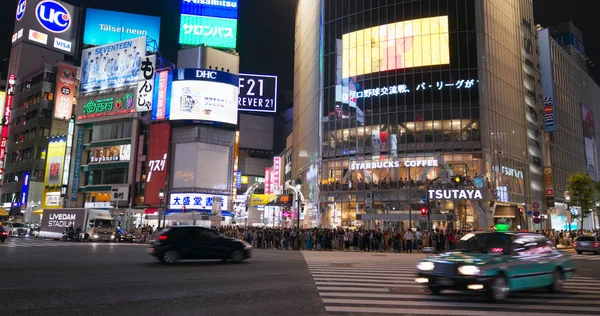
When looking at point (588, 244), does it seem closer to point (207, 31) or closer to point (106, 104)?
point (207, 31)

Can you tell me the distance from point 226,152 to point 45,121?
130ft

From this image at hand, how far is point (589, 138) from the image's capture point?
3268 inches

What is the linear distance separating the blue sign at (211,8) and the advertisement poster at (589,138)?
210 feet

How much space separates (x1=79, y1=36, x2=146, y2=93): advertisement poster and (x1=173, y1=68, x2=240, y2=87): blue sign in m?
8.63

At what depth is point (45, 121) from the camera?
78812mm

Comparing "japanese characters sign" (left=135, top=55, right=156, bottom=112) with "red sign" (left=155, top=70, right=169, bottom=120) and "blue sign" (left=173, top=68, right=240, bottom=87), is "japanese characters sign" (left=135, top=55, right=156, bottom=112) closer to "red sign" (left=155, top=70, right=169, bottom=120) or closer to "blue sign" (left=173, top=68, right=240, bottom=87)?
"red sign" (left=155, top=70, right=169, bottom=120)

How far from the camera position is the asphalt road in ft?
26.2

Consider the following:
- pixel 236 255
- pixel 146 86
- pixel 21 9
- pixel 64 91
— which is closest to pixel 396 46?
pixel 146 86

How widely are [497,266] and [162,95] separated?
185 ft

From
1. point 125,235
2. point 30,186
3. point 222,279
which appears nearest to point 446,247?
point 222,279

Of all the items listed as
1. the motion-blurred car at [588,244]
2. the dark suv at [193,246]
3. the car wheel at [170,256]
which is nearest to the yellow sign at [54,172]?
the dark suv at [193,246]

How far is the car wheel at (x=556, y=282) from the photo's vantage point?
10.6 meters

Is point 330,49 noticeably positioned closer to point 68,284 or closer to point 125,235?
point 125,235

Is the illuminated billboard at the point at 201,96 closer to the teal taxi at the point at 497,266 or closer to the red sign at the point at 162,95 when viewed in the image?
the red sign at the point at 162,95
